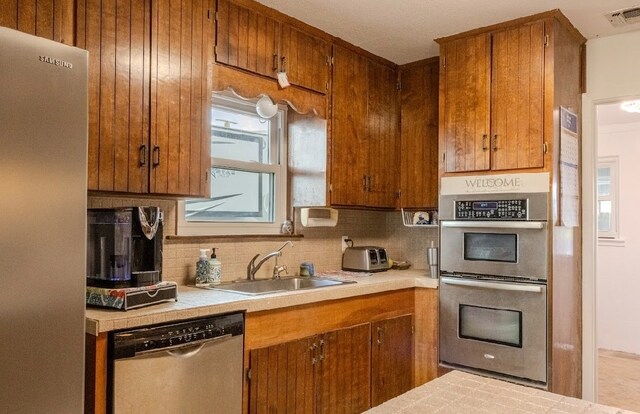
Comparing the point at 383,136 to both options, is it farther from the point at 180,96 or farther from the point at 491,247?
the point at 180,96

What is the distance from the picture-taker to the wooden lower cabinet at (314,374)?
2336 millimetres

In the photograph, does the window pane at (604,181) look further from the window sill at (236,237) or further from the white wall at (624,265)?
the window sill at (236,237)

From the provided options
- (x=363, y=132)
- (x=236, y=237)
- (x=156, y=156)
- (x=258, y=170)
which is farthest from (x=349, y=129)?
(x=156, y=156)

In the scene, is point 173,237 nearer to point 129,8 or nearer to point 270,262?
point 270,262

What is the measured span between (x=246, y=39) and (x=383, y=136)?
132cm

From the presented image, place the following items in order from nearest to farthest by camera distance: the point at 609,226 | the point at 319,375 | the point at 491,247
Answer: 1. the point at 319,375
2. the point at 491,247
3. the point at 609,226

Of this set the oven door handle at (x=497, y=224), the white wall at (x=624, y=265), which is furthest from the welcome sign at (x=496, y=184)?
the white wall at (x=624, y=265)

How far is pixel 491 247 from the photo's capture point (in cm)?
297

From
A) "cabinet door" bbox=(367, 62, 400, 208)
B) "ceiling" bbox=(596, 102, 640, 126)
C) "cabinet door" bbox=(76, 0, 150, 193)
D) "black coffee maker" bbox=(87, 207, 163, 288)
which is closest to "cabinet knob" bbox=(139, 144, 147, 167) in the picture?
"cabinet door" bbox=(76, 0, 150, 193)

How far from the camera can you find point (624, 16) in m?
2.82

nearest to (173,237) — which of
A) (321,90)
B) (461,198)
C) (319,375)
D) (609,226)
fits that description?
(319,375)

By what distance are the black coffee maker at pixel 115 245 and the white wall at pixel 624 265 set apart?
15.3 ft

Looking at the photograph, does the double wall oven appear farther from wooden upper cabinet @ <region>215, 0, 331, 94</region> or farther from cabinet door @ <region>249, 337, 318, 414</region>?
wooden upper cabinet @ <region>215, 0, 331, 94</region>

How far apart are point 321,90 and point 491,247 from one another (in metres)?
1.42
